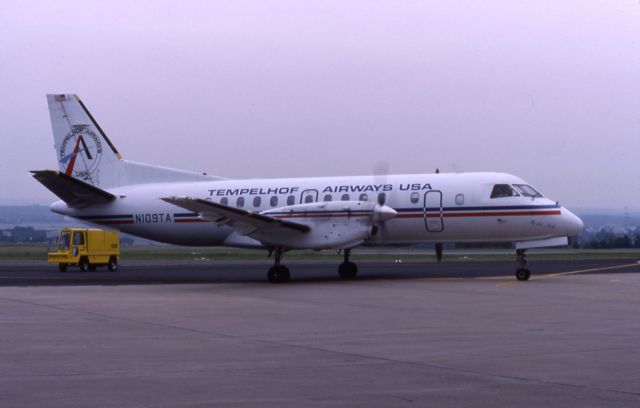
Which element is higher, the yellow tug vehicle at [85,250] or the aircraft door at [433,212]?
the aircraft door at [433,212]

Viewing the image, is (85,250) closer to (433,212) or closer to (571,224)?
(433,212)

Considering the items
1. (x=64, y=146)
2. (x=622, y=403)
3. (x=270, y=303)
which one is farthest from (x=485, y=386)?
(x=64, y=146)

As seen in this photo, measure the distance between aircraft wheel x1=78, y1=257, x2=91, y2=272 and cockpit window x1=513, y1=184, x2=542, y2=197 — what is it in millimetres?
20694

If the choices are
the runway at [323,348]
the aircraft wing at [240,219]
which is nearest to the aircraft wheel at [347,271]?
the aircraft wing at [240,219]

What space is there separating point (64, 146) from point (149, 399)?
25272mm

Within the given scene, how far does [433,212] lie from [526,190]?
285 centimetres

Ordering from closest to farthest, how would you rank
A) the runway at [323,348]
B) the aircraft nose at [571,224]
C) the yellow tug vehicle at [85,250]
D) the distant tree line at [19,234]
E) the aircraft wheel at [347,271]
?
the runway at [323,348] < the aircraft nose at [571,224] < the aircraft wheel at [347,271] < the yellow tug vehicle at [85,250] < the distant tree line at [19,234]

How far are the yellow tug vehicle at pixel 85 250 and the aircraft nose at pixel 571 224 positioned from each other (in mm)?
20977

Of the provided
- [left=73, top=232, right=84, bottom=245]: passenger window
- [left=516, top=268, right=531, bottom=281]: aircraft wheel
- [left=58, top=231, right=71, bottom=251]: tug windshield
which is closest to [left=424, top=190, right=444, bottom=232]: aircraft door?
[left=516, top=268, right=531, bottom=281]: aircraft wheel

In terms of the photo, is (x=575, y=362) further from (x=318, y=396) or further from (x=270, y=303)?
(x=270, y=303)

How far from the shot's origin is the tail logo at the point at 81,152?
105 feet

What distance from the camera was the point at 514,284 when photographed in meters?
24.5

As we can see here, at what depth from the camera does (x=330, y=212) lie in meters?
26.2

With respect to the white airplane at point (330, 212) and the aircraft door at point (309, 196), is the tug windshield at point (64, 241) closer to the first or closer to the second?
the white airplane at point (330, 212)
